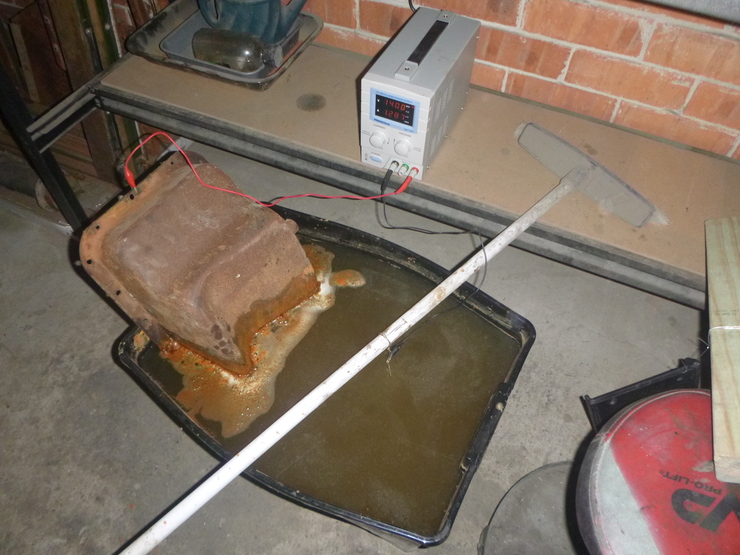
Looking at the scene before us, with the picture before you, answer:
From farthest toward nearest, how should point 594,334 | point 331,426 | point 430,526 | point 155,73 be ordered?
point 594,334, point 155,73, point 331,426, point 430,526

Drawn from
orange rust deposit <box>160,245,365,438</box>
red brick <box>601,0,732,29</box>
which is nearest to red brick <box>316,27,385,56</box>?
red brick <box>601,0,732,29</box>

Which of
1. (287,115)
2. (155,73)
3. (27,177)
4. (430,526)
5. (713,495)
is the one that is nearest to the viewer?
(713,495)

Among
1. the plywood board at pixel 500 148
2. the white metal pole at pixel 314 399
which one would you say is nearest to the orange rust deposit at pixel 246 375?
the white metal pole at pixel 314 399

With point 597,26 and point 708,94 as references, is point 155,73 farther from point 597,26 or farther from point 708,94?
point 708,94

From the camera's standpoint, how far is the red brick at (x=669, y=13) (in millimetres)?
1250

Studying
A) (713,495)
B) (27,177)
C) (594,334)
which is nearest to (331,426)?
(713,495)

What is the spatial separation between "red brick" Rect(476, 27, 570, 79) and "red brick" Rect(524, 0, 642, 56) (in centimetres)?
4

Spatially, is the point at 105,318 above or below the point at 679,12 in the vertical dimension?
below

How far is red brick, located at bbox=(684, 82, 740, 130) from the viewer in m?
1.35

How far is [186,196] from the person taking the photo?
45.7 inches

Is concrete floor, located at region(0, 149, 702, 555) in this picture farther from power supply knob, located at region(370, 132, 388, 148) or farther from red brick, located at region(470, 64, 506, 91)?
power supply knob, located at region(370, 132, 388, 148)

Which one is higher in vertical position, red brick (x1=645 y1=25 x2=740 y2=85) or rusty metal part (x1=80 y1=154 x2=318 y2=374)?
red brick (x1=645 y1=25 x2=740 y2=85)

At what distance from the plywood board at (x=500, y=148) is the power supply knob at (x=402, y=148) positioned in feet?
0.34

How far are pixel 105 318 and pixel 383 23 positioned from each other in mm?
1374
